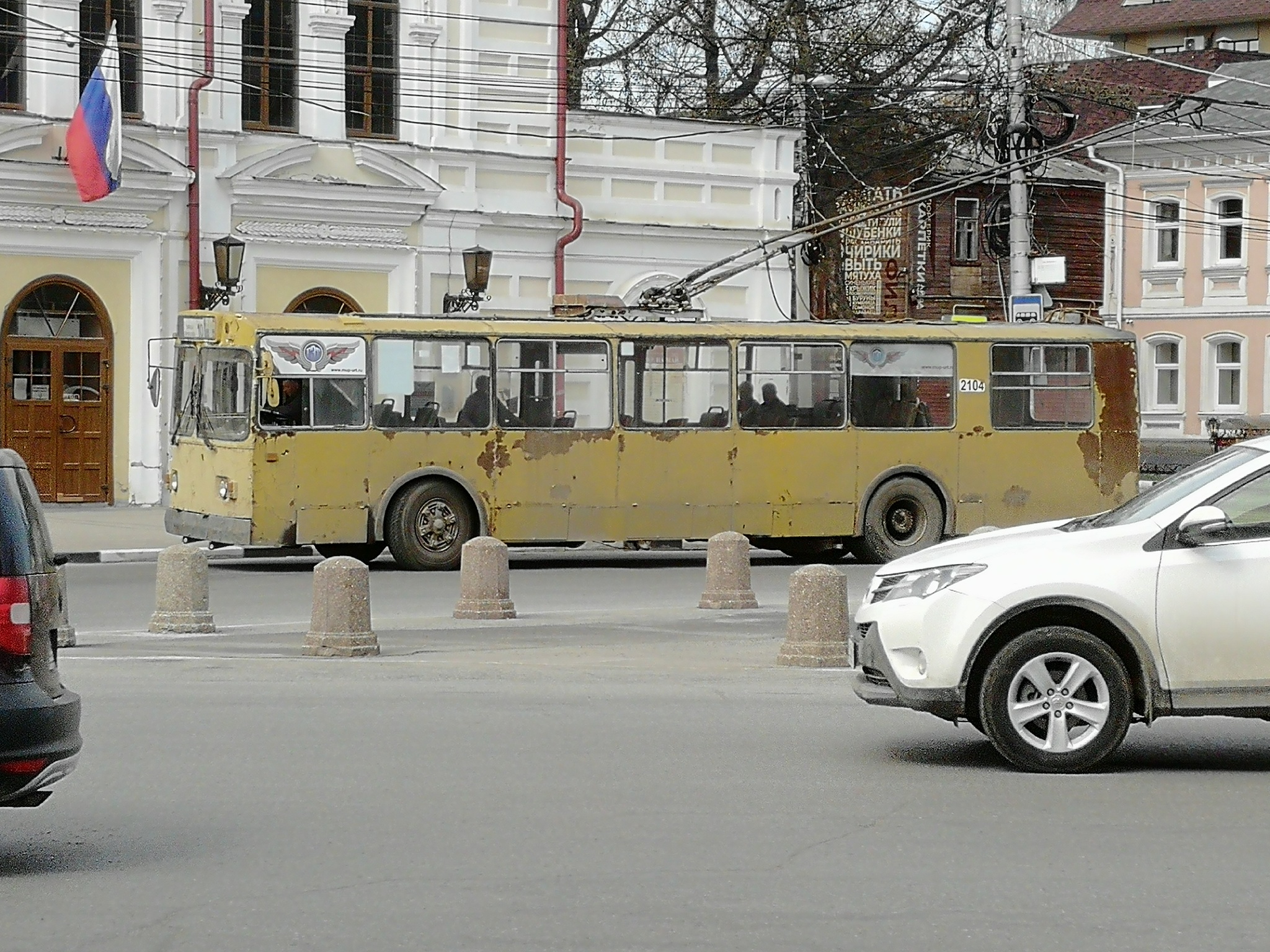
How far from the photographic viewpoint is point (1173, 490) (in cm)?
1016

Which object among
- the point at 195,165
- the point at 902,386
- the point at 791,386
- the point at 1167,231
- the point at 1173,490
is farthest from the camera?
the point at 1167,231

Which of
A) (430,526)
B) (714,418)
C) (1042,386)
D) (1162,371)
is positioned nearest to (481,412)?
(430,526)

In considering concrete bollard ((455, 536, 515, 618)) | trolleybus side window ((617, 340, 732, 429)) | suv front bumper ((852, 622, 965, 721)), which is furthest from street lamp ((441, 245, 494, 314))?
suv front bumper ((852, 622, 965, 721))

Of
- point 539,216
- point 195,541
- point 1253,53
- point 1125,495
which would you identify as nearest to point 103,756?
point 195,541

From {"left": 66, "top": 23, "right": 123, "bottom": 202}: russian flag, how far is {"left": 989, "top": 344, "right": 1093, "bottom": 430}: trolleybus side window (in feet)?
36.4

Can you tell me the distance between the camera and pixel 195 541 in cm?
2477

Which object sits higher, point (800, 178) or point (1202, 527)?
point (800, 178)

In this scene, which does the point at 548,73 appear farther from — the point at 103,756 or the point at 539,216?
the point at 103,756

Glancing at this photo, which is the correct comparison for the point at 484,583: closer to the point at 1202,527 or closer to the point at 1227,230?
the point at 1202,527

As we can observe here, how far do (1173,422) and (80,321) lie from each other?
34.3 metres

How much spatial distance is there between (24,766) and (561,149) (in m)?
26.2

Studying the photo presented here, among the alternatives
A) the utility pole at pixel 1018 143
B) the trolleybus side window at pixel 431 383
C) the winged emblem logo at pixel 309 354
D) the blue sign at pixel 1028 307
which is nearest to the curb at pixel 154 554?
the winged emblem logo at pixel 309 354

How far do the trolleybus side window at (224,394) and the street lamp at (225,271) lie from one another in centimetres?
605

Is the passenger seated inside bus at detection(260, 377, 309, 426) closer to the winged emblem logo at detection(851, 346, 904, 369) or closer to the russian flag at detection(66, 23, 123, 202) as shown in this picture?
the winged emblem logo at detection(851, 346, 904, 369)
